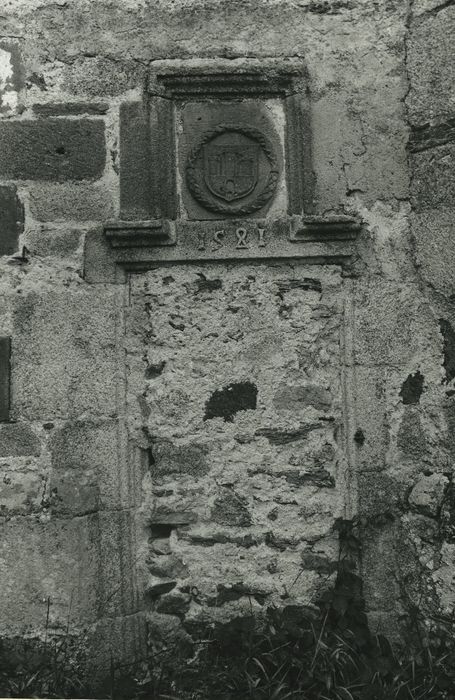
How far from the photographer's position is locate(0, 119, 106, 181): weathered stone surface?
337 cm

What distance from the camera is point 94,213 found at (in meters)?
3.38

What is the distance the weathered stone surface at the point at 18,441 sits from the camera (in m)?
3.25

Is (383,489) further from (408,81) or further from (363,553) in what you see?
(408,81)

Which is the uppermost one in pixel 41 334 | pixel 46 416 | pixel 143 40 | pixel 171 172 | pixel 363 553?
pixel 143 40

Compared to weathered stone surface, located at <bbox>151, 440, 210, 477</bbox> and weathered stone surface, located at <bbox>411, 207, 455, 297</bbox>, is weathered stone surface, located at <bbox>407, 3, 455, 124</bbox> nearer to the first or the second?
weathered stone surface, located at <bbox>411, 207, 455, 297</bbox>

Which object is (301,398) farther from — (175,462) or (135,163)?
(135,163)

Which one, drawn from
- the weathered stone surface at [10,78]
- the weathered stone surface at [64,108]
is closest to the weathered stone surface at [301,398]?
the weathered stone surface at [64,108]

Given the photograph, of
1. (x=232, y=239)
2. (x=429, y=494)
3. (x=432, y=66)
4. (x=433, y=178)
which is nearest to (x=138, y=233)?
(x=232, y=239)

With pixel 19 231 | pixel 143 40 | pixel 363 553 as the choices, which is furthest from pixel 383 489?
pixel 143 40

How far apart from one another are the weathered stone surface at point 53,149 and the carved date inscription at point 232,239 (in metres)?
0.61

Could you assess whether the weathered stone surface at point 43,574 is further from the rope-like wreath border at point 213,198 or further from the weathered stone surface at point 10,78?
the weathered stone surface at point 10,78

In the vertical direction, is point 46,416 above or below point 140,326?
below

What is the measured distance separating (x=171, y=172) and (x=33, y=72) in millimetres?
834

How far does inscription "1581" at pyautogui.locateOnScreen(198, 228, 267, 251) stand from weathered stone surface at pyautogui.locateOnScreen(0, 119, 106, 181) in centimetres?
61
